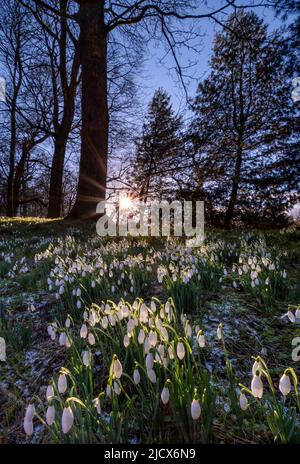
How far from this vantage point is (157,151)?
54.9ft

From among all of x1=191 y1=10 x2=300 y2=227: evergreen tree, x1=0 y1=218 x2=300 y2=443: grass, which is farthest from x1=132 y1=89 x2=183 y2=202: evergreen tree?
x1=0 y1=218 x2=300 y2=443: grass

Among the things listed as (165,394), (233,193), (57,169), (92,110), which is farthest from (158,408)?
(233,193)

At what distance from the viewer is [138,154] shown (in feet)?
66.5

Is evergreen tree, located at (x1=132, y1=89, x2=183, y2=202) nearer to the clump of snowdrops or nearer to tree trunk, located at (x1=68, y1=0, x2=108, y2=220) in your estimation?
tree trunk, located at (x1=68, y1=0, x2=108, y2=220)

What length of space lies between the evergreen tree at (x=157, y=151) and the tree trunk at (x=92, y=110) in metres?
4.73

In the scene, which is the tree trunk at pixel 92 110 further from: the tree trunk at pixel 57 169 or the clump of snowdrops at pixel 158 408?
the clump of snowdrops at pixel 158 408

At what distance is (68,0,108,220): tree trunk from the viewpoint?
880 cm

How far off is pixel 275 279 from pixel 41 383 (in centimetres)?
214

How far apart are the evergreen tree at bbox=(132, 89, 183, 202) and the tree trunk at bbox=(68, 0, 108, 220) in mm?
4732

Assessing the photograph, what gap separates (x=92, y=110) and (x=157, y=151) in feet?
26.8

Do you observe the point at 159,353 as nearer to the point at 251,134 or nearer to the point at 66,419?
the point at 66,419

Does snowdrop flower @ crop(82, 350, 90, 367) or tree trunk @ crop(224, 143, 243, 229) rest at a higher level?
tree trunk @ crop(224, 143, 243, 229)

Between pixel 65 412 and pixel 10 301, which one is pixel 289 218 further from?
pixel 65 412

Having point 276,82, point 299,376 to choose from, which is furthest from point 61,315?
point 276,82
